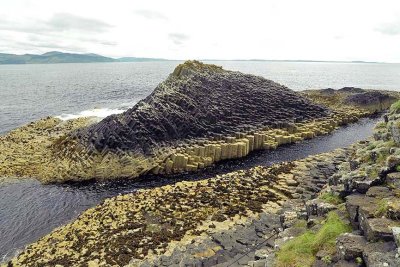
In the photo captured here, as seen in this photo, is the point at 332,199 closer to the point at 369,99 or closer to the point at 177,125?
the point at 177,125

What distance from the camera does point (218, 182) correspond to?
31.2m

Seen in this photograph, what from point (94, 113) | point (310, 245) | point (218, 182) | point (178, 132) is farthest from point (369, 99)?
point (310, 245)

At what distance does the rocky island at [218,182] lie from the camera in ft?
47.6

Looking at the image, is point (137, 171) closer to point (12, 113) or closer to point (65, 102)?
point (12, 113)

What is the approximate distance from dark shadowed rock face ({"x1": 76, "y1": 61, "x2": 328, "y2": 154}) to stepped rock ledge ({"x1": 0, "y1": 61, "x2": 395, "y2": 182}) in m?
0.12

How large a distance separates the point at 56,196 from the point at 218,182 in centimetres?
1567

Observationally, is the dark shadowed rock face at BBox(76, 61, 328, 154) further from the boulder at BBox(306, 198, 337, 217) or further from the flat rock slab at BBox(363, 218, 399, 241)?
the flat rock slab at BBox(363, 218, 399, 241)

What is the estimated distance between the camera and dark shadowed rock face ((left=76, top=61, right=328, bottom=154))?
42625 millimetres

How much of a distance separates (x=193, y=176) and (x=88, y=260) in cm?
1703

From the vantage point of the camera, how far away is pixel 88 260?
833 inches

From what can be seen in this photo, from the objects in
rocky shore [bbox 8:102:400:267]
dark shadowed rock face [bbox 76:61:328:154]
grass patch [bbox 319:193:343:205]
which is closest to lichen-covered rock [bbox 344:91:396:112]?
dark shadowed rock face [bbox 76:61:328:154]

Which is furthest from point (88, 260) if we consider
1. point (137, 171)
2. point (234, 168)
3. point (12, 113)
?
point (12, 113)

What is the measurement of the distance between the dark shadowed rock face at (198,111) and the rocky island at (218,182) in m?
0.19

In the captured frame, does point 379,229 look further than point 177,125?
No
